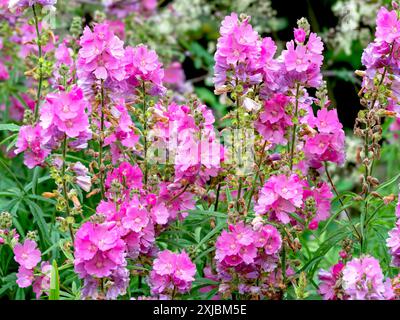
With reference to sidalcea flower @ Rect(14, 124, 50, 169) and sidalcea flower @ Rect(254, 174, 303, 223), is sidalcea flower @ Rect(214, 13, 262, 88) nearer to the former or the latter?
sidalcea flower @ Rect(254, 174, 303, 223)

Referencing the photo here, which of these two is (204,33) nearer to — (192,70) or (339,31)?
(192,70)

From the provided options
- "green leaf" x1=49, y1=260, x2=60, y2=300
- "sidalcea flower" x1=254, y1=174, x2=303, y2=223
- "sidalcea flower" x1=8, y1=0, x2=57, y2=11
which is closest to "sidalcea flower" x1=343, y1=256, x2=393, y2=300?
"sidalcea flower" x1=254, y1=174, x2=303, y2=223

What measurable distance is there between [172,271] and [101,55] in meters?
0.77

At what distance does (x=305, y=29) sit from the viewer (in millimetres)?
2760

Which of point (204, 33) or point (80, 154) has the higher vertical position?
point (204, 33)

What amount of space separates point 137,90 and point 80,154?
1.02 meters

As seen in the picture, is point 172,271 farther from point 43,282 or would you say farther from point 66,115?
point 66,115

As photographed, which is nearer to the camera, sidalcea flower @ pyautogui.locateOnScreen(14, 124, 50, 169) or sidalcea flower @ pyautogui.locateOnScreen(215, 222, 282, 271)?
sidalcea flower @ pyautogui.locateOnScreen(215, 222, 282, 271)

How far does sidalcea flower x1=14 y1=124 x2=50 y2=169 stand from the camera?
2.75 metres

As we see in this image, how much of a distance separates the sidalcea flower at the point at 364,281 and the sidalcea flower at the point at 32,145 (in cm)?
108

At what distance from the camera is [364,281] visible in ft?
7.82

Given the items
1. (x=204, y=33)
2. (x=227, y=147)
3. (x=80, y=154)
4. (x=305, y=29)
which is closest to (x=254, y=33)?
(x=305, y=29)

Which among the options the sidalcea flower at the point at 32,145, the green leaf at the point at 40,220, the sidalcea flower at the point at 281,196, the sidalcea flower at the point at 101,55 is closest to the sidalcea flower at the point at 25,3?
the sidalcea flower at the point at 101,55

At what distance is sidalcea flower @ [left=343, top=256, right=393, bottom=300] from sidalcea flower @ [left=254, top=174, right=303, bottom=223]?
0.99ft
